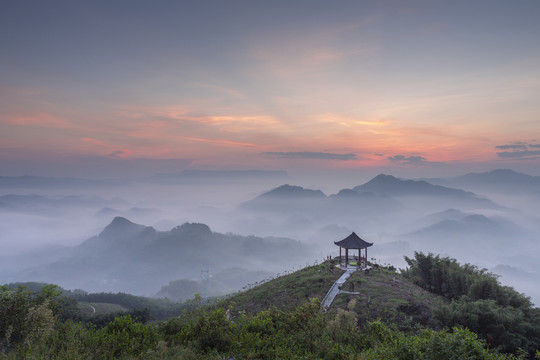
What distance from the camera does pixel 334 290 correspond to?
24328mm

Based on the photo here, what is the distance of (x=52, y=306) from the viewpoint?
10.2 meters

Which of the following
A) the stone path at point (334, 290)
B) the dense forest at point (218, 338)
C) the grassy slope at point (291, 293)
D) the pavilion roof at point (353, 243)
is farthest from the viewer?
the pavilion roof at point (353, 243)

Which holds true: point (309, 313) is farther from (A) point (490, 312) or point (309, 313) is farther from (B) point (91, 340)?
(A) point (490, 312)

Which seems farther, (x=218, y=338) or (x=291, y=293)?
(x=291, y=293)

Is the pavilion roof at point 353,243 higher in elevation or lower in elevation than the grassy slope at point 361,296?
higher

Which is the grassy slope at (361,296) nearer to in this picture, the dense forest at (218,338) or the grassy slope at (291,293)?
the grassy slope at (291,293)

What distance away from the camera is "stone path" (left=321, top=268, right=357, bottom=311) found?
21647 millimetres

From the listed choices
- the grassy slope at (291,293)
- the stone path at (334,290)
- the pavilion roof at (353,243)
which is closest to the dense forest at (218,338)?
the stone path at (334,290)

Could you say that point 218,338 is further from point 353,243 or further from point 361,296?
point 353,243

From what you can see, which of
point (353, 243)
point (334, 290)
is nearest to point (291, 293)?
point (334, 290)

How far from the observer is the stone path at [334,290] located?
71.0 feet

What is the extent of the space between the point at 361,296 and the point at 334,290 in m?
3.06

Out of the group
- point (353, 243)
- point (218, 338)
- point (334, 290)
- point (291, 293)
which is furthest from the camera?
point (353, 243)

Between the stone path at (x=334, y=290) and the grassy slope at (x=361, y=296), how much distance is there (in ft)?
1.52
